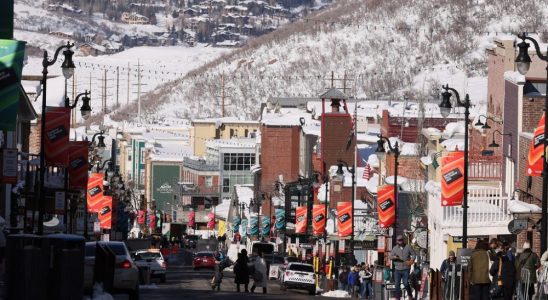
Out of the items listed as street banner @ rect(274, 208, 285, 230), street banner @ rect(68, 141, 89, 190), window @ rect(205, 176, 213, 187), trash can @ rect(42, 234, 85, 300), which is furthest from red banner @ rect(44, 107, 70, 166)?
window @ rect(205, 176, 213, 187)

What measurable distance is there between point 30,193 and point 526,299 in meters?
25.9

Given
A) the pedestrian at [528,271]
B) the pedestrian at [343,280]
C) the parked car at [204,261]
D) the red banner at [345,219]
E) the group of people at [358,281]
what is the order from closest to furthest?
the pedestrian at [528,271] < the group of people at [358,281] < the pedestrian at [343,280] < the red banner at [345,219] < the parked car at [204,261]

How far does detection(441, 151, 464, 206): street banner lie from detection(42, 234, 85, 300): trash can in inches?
733

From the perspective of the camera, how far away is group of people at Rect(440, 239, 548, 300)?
34.6 m

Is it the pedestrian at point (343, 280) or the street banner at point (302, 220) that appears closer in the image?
the pedestrian at point (343, 280)

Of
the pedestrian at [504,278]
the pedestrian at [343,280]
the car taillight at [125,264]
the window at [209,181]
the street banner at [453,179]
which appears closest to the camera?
the pedestrian at [504,278]

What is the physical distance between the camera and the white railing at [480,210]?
56938mm

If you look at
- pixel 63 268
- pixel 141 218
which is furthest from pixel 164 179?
pixel 63 268

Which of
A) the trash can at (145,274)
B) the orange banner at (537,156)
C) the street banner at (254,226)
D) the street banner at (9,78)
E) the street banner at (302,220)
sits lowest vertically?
the street banner at (254,226)

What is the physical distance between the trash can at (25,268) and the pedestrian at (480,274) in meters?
10.0

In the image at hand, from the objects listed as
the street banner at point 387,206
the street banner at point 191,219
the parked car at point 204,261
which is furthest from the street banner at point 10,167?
the street banner at point 191,219

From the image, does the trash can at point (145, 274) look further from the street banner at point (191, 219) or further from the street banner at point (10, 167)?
the street banner at point (191, 219)

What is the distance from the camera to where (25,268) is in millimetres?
28875

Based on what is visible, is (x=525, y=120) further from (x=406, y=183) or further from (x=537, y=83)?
(x=406, y=183)
